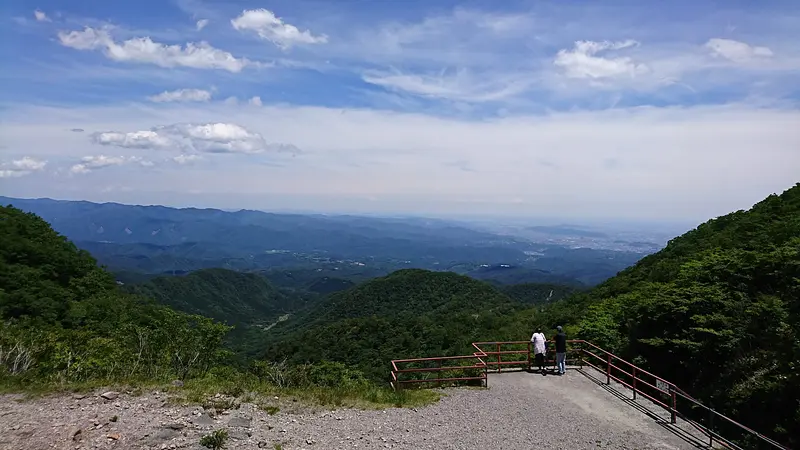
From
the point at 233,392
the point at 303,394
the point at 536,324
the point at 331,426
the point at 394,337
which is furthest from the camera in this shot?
the point at 394,337

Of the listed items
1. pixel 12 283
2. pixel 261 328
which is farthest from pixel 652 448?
pixel 261 328

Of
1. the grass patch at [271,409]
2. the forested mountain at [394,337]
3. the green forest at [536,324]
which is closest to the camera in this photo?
the grass patch at [271,409]

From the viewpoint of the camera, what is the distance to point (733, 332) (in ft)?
43.5

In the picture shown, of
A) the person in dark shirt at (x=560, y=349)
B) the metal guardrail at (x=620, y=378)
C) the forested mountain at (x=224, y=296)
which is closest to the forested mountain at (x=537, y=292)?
the forested mountain at (x=224, y=296)

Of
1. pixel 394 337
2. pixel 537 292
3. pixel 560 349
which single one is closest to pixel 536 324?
pixel 394 337

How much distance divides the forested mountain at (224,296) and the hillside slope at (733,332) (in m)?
111

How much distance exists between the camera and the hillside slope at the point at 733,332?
10805 mm

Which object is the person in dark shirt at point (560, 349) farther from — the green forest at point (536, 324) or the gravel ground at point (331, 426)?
the green forest at point (536, 324)

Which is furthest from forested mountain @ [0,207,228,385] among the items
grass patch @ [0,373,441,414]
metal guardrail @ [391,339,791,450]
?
metal guardrail @ [391,339,791,450]

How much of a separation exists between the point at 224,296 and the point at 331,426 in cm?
14530

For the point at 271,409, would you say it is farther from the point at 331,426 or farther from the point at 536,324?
the point at 536,324

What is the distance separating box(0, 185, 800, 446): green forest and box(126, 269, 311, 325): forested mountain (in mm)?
80693

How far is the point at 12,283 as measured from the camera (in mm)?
29281

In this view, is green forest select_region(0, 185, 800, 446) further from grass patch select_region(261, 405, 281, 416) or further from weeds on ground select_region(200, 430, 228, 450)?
weeds on ground select_region(200, 430, 228, 450)
